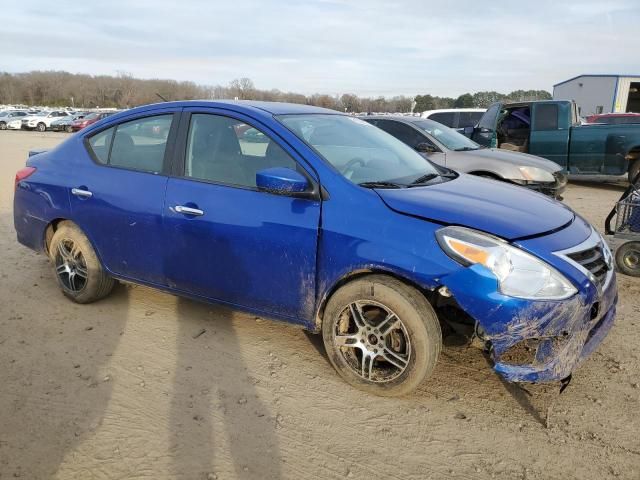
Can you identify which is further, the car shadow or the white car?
the white car

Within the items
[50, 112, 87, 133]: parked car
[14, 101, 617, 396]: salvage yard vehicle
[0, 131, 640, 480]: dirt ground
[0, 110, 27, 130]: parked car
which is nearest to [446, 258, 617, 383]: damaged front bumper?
[14, 101, 617, 396]: salvage yard vehicle

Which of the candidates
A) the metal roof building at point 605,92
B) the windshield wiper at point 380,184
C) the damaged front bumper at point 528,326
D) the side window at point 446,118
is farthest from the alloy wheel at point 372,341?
the metal roof building at point 605,92

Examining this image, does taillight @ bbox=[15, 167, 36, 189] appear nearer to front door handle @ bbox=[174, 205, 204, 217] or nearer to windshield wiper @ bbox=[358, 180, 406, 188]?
front door handle @ bbox=[174, 205, 204, 217]

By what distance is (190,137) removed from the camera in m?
3.69

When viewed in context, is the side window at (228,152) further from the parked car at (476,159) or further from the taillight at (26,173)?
the parked car at (476,159)

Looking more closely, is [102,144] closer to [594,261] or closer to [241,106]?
[241,106]

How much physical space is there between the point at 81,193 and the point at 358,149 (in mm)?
2226

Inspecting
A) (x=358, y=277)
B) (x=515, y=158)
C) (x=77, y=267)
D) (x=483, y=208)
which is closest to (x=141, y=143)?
(x=77, y=267)

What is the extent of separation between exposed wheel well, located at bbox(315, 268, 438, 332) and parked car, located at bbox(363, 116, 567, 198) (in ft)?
15.7

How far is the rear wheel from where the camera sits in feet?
17.3

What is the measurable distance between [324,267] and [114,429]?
1.45 m

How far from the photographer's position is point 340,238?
2990 millimetres

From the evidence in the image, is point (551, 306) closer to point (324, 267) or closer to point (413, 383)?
point (413, 383)

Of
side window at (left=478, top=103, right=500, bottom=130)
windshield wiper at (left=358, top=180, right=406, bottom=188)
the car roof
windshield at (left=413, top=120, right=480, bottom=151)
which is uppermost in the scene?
side window at (left=478, top=103, right=500, bottom=130)
